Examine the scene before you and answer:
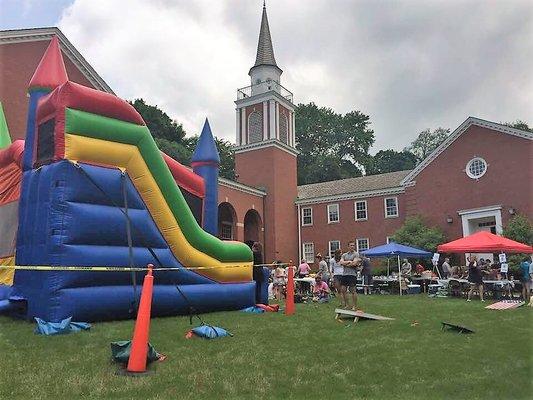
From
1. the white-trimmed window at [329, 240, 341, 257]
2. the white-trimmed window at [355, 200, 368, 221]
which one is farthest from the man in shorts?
the white-trimmed window at [329, 240, 341, 257]

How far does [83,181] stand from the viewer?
8.01 meters

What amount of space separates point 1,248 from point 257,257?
213 inches

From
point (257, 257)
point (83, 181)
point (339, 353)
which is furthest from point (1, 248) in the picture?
point (339, 353)

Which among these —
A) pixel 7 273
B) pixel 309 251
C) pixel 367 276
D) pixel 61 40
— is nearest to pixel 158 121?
pixel 309 251

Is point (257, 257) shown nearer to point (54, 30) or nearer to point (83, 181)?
point (83, 181)

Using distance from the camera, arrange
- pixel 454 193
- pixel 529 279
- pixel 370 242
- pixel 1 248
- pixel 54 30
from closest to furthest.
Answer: pixel 1 248, pixel 529 279, pixel 54 30, pixel 454 193, pixel 370 242

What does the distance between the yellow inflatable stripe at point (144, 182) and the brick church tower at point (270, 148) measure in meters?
21.0

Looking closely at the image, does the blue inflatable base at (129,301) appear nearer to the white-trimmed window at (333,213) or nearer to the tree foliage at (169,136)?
the white-trimmed window at (333,213)

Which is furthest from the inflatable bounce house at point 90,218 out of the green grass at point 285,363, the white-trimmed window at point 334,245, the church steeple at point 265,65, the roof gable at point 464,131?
the church steeple at point 265,65

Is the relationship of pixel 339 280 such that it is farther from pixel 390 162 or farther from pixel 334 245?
pixel 390 162

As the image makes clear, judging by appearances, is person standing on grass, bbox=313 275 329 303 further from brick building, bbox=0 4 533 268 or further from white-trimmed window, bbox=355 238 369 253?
white-trimmed window, bbox=355 238 369 253

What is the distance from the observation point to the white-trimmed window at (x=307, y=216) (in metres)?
33.6

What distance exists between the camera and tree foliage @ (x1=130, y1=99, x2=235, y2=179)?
139 feet

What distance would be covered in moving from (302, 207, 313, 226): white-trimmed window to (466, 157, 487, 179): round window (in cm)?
1129
